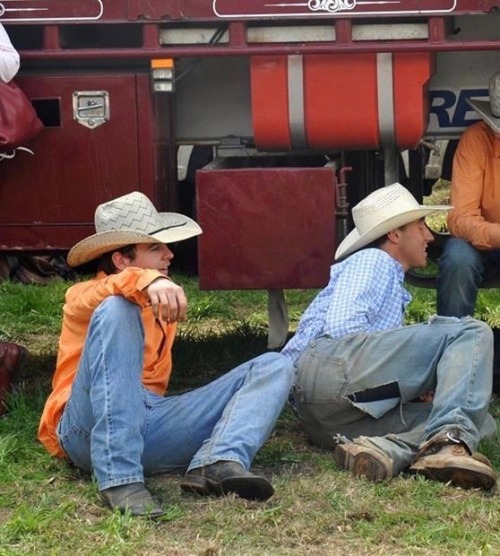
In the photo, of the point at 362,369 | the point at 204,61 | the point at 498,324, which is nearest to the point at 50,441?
the point at 362,369

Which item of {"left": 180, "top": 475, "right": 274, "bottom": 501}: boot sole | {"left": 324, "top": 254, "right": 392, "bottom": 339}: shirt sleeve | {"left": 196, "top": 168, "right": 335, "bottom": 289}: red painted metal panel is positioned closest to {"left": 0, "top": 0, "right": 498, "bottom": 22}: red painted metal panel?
{"left": 196, "top": 168, "right": 335, "bottom": 289}: red painted metal panel

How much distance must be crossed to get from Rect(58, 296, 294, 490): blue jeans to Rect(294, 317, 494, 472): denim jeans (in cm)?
20

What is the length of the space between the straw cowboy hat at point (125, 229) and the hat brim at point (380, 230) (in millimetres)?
556

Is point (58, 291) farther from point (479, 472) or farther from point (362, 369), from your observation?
point (479, 472)

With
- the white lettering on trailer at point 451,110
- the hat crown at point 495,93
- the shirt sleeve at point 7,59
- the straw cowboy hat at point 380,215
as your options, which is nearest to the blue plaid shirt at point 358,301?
the straw cowboy hat at point 380,215

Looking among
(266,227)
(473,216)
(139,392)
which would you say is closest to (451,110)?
(473,216)

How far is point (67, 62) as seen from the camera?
16.2 feet

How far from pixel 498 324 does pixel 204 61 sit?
2.29m

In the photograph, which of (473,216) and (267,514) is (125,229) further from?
(473,216)

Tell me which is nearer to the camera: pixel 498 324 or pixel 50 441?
pixel 50 441

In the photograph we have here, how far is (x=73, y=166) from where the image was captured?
Answer: 4.86 metres

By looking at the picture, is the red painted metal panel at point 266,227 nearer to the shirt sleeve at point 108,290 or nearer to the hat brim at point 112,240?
the hat brim at point 112,240

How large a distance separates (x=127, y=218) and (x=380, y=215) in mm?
888

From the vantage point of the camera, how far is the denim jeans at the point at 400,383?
157 inches
